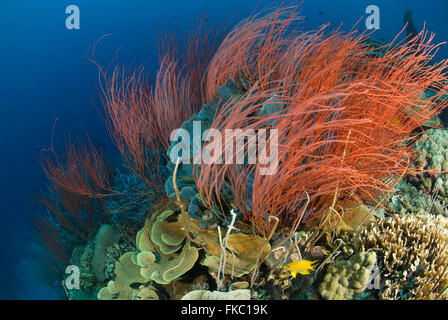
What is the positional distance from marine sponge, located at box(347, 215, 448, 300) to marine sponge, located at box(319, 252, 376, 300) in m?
0.29

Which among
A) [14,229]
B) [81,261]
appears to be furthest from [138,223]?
[14,229]

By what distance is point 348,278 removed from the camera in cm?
181

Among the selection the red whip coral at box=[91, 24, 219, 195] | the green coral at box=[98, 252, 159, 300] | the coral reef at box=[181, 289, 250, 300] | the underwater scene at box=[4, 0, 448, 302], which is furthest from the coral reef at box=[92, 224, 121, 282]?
the coral reef at box=[181, 289, 250, 300]

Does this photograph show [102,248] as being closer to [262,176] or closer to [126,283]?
[126,283]

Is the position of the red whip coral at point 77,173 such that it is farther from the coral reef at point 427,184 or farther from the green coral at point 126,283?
the coral reef at point 427,184

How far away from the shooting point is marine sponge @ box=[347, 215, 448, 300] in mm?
1901

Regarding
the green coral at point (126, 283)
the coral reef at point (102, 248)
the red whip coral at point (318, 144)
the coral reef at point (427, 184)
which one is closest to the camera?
the red whip coral at point (318, 144)

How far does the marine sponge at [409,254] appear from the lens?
1.90 m

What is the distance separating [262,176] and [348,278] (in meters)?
1.01

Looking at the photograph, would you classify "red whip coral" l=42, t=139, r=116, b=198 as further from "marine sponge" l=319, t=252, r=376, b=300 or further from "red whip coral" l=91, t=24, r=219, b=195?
"marine sponge" l=319, t=252, r=376, b=300

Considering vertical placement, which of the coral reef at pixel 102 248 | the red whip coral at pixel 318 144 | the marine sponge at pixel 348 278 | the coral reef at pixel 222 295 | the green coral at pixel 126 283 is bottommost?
the coral reef at pixel 102 248

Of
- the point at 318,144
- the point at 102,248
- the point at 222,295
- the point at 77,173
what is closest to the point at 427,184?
the point at 318,144

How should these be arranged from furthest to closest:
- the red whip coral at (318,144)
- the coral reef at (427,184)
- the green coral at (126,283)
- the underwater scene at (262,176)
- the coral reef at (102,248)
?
the coral reef at (102,248) → the coral reef at (427,184) → the green coral at (126,283) → the underwater scene at (262,176) → the red whip coral at (318,144)

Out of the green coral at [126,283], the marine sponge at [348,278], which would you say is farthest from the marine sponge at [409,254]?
the green coral at [126,283]
